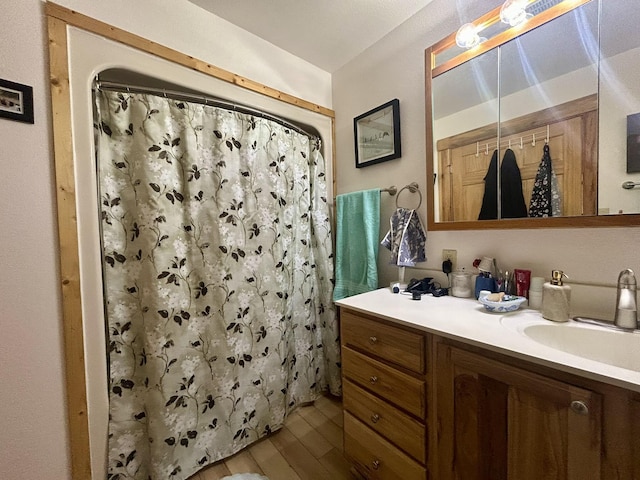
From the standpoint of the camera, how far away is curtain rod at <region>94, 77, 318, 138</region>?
109 cm

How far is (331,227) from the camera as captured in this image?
74.5 inches

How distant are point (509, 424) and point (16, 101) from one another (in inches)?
74.4

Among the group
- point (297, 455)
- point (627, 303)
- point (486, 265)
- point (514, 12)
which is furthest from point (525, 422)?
point (514, 12)

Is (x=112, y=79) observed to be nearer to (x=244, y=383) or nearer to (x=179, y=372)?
A: (x=179, y=372)

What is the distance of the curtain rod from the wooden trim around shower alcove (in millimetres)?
143

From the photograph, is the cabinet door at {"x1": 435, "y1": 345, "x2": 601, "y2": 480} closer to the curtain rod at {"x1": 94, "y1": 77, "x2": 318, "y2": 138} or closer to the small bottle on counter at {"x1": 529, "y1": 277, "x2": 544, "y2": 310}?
the small bottle on counter at {"x1": 529, "y1": 277, "x2": 544, "y2": 310}

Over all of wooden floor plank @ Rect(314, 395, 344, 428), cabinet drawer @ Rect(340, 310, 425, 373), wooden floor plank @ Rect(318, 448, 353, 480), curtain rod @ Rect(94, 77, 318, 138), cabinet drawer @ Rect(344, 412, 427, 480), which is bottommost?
wooden floor plank @ Rect(314, 395, 344, 428)

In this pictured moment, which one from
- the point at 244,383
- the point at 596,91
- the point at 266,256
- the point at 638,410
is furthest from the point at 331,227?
the point at 638,410

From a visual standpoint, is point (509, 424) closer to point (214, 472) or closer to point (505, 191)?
point (505, 191)

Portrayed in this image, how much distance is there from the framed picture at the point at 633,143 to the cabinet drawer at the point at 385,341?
34.9 inches

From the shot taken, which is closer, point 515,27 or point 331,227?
point 515,27

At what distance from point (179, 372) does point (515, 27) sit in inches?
83.5

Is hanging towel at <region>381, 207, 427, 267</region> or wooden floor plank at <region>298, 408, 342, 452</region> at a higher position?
hanging towel at <region>381, 207, 427, 267</region>

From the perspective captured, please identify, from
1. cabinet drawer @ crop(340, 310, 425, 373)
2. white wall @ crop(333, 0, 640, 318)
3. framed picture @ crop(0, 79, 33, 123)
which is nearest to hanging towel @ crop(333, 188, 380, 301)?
white wall @ crop(333, 0, 640, 318)
